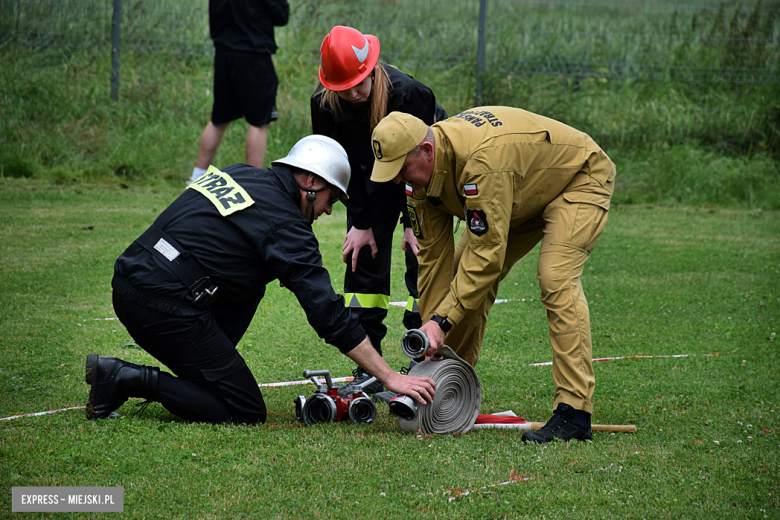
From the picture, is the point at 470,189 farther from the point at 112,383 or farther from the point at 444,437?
the point at 112,383

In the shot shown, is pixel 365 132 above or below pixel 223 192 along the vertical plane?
above

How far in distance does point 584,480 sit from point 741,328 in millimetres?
3164

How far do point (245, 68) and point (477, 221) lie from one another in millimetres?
5710

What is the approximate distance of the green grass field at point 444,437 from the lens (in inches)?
117

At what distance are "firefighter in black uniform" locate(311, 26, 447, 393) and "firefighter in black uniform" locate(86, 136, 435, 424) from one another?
25.6 inches

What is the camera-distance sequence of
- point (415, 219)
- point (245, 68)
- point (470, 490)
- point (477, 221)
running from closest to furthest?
point (470, 490), point (477, 221), point (415, 219), point (245, 68)

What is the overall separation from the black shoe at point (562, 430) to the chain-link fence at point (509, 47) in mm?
8277

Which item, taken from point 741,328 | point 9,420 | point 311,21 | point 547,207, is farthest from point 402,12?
point 9,420

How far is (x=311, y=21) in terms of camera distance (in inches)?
460

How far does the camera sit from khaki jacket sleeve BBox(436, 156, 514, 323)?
3518 millimetres

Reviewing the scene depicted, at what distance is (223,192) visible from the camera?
3686mm

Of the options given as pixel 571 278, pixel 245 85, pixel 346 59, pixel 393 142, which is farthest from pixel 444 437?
pixel 245 85

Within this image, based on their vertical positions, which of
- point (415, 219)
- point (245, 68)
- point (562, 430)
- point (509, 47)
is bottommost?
point (562, 430)

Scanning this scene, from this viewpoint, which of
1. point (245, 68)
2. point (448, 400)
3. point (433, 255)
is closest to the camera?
point (448, 400)
